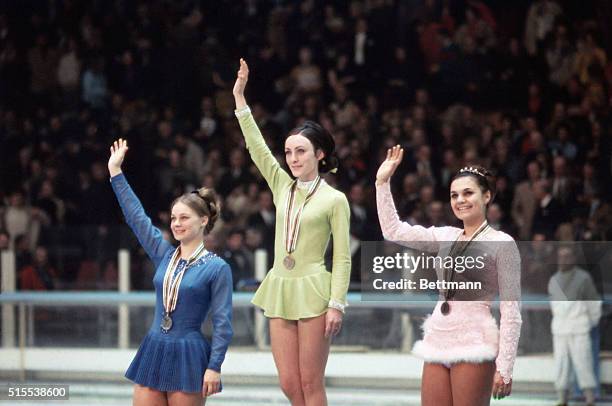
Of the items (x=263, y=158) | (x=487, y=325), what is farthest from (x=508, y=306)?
(x=263, y=158)

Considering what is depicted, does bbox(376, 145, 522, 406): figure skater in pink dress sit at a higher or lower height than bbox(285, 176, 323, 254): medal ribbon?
lower

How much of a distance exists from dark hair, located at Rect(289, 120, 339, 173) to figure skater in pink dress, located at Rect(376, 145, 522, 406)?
757mm

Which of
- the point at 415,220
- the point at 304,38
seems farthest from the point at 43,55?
the point at 415,220

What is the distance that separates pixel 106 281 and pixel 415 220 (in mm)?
2381

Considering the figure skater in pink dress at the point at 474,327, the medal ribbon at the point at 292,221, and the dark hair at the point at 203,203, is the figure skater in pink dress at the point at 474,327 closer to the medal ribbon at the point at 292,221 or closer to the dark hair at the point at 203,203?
the medal ribbon at the point at 292,221

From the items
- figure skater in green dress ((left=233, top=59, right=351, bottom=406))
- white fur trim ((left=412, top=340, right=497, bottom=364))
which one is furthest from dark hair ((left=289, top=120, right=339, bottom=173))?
white fur trim ((left=412, top=340, right=497, bottom=364))

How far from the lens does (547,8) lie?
42.3 feet

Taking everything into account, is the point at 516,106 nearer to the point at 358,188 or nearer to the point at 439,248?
the point at 358,188

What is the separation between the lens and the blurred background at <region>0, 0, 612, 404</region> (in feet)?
28.3

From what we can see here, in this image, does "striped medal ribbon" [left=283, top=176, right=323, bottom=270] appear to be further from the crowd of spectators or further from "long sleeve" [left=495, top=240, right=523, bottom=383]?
the crowd of spectators

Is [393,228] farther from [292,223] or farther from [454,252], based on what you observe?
[292,223]

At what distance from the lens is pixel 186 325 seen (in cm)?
541

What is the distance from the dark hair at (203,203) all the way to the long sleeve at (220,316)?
270 mm

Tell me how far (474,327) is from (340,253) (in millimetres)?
786
